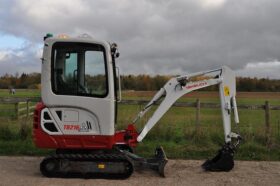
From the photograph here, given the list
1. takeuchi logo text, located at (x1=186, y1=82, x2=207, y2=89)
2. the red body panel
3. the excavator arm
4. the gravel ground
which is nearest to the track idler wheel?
the gravel ground

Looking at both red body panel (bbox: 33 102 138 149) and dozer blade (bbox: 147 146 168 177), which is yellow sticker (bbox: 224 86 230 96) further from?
red body panel (bbox: 33 102 138 149)

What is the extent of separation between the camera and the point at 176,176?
8.80 metres

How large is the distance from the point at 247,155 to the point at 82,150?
4.72 meters

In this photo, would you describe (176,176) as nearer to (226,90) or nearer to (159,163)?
(159,163)

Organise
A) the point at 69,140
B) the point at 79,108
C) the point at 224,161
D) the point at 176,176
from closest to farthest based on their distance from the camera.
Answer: the point at 79,108 → the point at 69,140 → the point at 176,176 → the point at 224,161

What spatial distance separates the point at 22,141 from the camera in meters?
12.5

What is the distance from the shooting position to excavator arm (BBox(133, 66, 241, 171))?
9195 mm

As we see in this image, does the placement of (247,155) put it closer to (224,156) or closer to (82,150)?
(224,156)

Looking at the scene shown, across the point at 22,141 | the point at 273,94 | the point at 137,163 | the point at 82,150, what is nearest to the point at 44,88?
the point at 82,150

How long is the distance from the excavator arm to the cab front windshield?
1.55 meters

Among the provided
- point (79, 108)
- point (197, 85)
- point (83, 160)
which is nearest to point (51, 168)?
point (83, 160)

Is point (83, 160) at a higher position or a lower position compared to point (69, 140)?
lower

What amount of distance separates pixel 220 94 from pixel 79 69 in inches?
124

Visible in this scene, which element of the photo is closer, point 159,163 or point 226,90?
point 159,163
